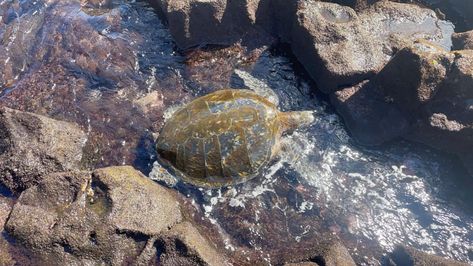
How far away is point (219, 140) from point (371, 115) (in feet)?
7.43

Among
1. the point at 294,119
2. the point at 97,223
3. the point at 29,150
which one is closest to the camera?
the point at 97,223

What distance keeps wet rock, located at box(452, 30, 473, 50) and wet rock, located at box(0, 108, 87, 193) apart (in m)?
5.72

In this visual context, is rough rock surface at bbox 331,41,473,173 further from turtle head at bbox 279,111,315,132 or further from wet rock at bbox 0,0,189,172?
wet rock at bbox 0,0,189,172

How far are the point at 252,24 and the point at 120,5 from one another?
8.45ft

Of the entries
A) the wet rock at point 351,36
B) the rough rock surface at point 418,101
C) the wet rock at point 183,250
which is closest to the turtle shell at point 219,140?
the wet rock at point 183,250

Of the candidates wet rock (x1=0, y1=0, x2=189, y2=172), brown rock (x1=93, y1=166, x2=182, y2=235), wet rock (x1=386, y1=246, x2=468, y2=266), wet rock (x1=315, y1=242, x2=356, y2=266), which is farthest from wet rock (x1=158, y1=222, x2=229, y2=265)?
wet rock (x1=386, y1=246, x2=468, y2=266)

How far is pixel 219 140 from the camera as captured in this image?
4.39m

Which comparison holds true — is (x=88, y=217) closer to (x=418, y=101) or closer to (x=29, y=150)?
(x=29, y=150)

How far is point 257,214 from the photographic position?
4605 millimetres

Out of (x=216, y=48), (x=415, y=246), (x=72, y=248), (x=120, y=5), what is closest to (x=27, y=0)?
(x=120, y=5)

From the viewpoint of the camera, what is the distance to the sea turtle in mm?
4383

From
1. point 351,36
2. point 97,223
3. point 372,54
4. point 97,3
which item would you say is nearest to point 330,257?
point 97,223

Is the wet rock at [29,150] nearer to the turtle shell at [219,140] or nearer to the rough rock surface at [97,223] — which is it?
the rough rock surface at [97,223]

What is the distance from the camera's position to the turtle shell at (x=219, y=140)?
4.38 meters
